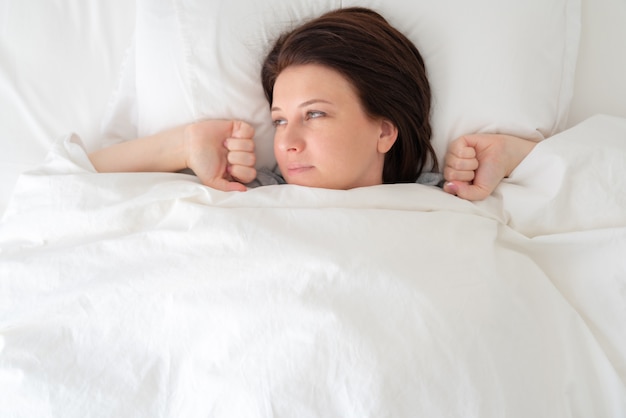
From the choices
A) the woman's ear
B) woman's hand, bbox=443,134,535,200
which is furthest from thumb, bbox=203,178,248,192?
woman's hand, bbox=443,134,535,200

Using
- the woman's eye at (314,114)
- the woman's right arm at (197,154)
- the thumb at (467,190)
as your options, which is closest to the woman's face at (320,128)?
the woman's eye at (314,114)

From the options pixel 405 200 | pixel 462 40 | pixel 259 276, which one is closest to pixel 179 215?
pixel 259 276

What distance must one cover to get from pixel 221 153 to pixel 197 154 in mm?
60

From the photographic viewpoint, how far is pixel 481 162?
1.21 m

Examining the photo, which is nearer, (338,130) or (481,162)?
(338,130)

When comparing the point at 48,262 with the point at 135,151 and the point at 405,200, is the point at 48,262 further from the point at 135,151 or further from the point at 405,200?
the point at 405,200

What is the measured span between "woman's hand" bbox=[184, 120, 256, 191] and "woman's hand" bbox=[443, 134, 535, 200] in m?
0.49

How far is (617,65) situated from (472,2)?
1.46 feet

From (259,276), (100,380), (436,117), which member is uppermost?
(436,117)

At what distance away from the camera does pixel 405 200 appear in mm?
1108

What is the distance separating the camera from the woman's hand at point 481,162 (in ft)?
3.91


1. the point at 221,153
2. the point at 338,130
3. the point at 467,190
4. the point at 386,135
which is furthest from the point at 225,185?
the point at 467,190

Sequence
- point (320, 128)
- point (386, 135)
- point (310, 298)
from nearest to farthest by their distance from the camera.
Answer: point (310, 298), point (320, 128), point (386, 135)

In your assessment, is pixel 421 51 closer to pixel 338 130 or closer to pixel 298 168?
pixel 338 130
